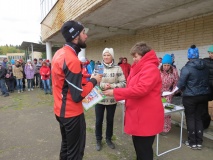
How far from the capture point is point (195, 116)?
3.88 meters

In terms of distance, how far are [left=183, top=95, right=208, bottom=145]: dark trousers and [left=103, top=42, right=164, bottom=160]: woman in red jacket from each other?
1.69m

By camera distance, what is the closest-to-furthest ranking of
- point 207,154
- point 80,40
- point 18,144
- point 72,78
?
point 72,78 → point 80,40 → point 207,154 → point 18,144

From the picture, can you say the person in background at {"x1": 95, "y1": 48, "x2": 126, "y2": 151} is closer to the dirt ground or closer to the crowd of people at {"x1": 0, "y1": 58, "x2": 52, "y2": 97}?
the dirt ground

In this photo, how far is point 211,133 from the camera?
4.51 metres

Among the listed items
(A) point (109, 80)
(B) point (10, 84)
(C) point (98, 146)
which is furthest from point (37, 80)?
(A) point (109, 80)

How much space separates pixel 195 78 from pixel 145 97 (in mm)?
1856

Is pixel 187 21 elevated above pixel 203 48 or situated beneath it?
elevated above

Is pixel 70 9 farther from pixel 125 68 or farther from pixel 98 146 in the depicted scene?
pixel 98 146

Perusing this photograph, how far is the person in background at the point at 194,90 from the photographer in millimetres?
3684

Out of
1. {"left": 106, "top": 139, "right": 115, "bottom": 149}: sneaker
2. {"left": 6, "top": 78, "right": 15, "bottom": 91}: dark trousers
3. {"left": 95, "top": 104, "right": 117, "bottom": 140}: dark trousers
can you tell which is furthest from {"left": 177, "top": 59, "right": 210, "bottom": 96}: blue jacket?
{"left": 6, "top": 78, "right": 15, "bottom": 91}: dark trousers

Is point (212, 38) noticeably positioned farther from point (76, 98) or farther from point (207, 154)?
point (76, 98)

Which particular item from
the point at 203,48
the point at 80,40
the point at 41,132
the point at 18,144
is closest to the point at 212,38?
the point at 203,48

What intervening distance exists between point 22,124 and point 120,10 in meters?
4.60

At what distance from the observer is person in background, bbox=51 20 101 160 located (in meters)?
2.06
